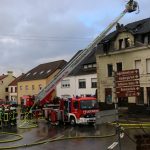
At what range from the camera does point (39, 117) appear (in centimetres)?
3966

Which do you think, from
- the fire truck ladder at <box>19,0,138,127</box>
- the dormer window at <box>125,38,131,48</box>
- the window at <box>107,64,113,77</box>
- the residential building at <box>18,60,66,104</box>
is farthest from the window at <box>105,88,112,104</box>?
the residential building at <box>18,60,66,104</box>

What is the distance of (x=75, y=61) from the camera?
125 ft

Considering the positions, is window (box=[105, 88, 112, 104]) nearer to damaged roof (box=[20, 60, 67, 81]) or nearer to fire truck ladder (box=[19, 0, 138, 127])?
fire truck ladder (box=[19, 0, 138, 127])

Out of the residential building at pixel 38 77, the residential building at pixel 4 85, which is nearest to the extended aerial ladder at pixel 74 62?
the residential building at pixel 38 77

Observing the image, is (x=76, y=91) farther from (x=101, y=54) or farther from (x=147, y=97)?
(x=147, y=97)

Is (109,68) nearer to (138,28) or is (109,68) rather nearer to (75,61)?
(138,28)

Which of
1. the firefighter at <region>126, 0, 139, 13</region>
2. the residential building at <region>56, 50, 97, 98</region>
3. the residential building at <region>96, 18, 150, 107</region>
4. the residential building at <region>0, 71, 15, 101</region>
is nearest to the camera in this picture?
the firefighter at <region>126, 0, 139, 13</region>

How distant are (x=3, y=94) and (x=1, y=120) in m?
68.5

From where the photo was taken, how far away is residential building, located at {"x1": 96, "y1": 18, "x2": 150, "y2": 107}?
41.0 m

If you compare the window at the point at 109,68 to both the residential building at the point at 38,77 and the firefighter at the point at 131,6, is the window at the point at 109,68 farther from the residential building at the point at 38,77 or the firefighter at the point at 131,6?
the residential building at the point at 38,77

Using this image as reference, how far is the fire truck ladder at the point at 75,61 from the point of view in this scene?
37094 mm

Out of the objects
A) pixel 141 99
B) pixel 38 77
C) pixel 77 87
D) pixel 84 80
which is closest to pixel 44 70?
pixel 38 77

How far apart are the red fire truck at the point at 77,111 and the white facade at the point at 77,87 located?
22105 millimetres

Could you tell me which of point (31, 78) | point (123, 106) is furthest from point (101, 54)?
point (31, 78)
